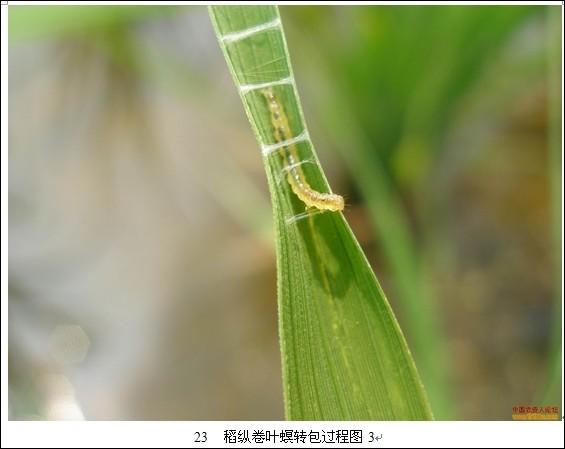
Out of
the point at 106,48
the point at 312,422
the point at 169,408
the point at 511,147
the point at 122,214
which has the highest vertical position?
the point at 106,48

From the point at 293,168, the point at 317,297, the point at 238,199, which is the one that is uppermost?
the point at 293,168

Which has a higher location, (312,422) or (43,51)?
(43,51)

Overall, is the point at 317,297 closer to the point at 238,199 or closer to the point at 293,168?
the point at 293,168

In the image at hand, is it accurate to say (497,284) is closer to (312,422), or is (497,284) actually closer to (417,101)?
(417,101)

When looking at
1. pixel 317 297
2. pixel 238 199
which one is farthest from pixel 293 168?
pixel 238 199

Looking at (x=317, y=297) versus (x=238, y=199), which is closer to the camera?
(x=317, y=297)

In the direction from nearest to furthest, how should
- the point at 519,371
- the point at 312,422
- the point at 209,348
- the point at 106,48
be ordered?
1. the point at 312,422
2. the point at 519,371
3. the point at 209,348
4. the point at 106,48

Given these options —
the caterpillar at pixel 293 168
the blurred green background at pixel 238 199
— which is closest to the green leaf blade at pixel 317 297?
the caterpillar at pixel 293 168

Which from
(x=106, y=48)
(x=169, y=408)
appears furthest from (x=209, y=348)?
(x=106, y=48)
